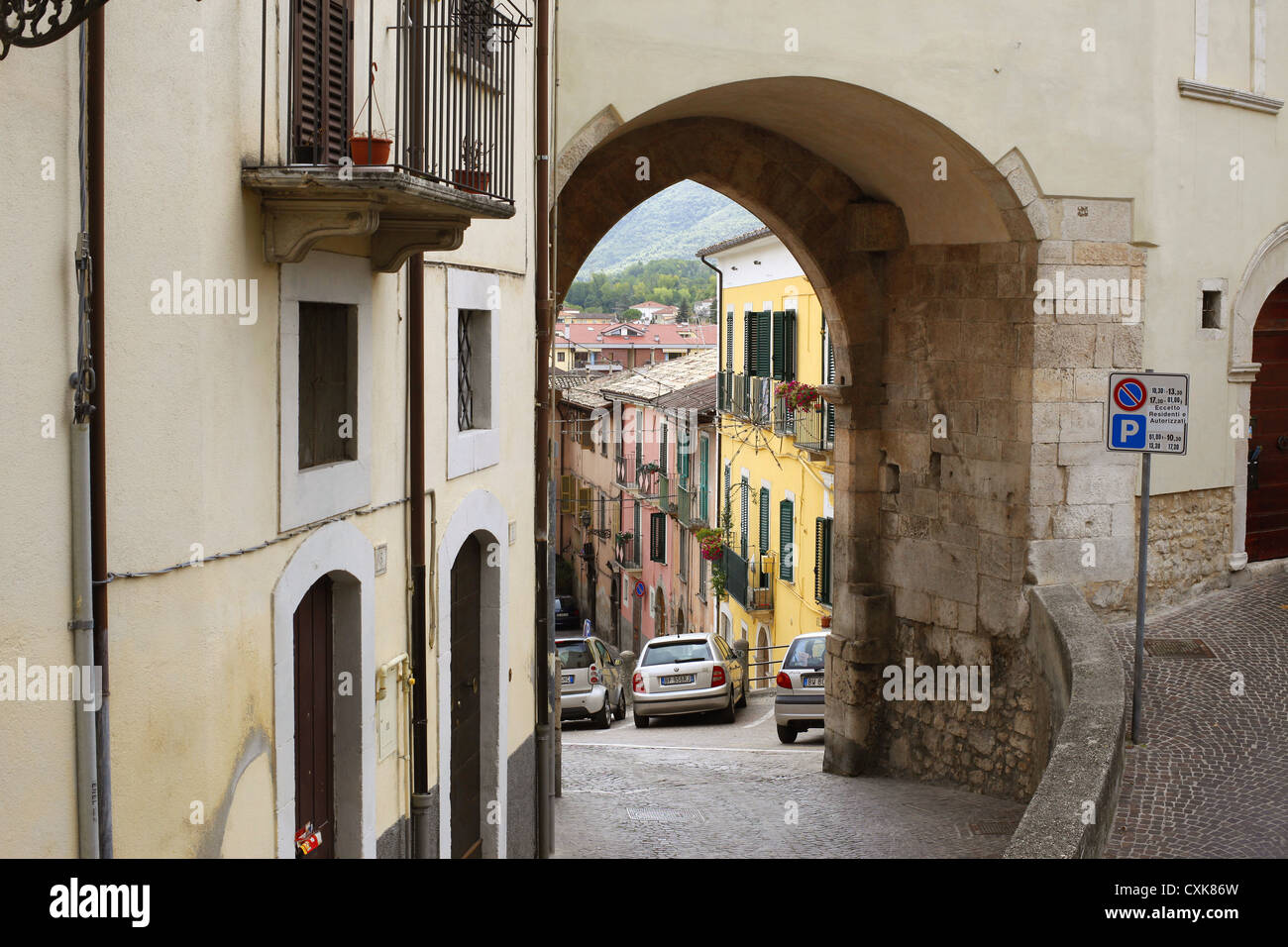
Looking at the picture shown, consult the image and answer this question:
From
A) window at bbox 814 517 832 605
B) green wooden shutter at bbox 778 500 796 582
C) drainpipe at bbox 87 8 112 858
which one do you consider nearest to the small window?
window at bbox 814 517 832 605

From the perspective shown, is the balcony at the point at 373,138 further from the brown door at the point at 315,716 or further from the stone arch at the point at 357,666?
the brown door at the point at 315,716

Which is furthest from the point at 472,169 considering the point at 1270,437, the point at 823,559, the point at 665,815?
the point at 823,559

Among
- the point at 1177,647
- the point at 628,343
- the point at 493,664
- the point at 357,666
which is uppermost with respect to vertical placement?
→ the point at 628,343

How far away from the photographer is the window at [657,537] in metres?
36.8

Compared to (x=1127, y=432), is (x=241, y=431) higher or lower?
higher

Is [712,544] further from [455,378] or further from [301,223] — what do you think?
[301,223]

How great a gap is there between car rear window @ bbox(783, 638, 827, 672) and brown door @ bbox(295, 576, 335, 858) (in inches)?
441

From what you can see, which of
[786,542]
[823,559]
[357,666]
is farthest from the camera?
[786,542]

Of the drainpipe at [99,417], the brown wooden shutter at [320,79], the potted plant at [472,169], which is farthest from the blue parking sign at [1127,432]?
the drainpipe at [99,417]

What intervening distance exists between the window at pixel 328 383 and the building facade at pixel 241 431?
1 cm

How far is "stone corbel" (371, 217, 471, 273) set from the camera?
6.15 m

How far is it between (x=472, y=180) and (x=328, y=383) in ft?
3.82

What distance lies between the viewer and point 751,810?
12.6m
